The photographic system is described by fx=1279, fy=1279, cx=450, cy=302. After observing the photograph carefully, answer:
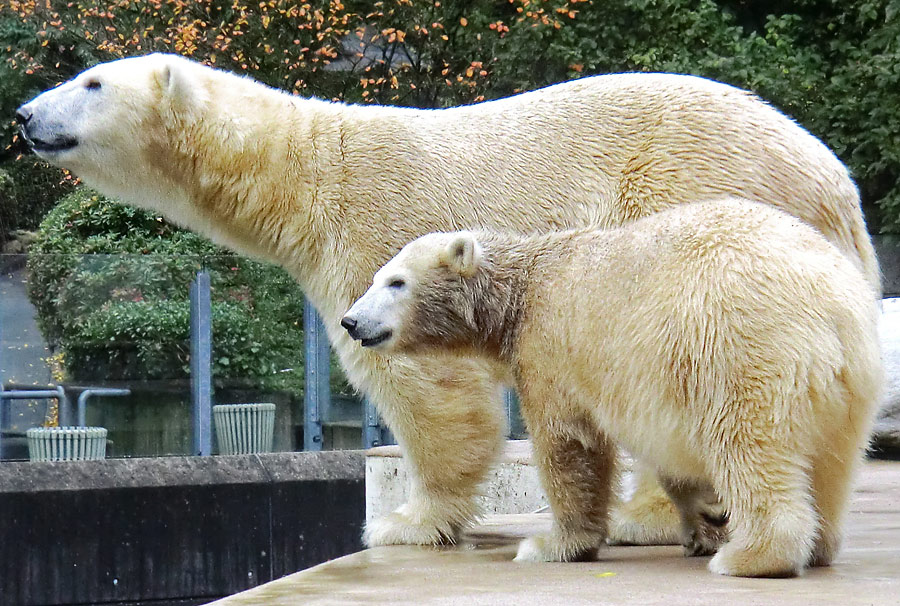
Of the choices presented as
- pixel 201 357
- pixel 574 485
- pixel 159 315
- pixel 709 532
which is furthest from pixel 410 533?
pixel 159 315

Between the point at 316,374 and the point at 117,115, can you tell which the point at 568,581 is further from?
the point at 316,374

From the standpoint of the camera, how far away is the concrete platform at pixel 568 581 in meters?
3.27

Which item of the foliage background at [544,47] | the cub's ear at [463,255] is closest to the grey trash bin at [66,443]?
the foliage background at [544,47]

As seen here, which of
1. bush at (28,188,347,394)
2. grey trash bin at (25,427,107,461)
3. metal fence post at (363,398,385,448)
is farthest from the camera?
metal fence post at (363,398,385,448)

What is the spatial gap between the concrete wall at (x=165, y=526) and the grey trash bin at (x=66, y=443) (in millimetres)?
249

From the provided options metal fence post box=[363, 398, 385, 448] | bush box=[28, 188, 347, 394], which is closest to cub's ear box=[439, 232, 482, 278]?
bush box=[28, 188, 347, 394]

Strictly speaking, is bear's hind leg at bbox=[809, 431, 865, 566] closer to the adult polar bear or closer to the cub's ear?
the adult polar bear

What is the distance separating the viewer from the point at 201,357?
9.81 metres

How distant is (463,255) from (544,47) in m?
10.5

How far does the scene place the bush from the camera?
31.7 feet

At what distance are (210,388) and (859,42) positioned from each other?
894cm

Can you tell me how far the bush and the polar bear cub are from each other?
5924 mm

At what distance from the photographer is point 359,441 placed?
10.3m

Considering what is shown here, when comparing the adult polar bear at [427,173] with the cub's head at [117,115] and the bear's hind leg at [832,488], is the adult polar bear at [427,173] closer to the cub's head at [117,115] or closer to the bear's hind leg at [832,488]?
the cub's head at [117,115]
